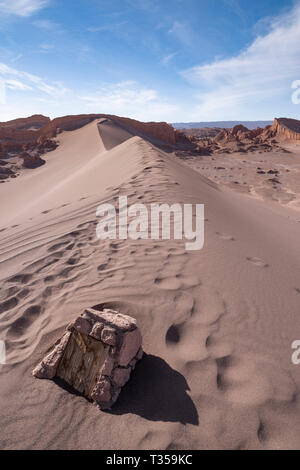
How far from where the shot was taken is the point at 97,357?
1596 millimetres

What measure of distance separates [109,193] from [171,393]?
13.6 ft

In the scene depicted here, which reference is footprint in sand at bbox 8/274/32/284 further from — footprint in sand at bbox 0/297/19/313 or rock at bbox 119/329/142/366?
rock at bbox 119/329/142/366

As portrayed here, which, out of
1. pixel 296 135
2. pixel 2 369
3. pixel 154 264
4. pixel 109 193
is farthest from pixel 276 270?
pixel 296 135

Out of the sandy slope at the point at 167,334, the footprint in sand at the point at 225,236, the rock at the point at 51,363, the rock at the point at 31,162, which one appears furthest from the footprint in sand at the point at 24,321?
the rock at the point at 31,162

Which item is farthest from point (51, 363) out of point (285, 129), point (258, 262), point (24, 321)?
point (285, 129)

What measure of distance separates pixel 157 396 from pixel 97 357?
42 centimetres

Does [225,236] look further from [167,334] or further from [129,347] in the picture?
[129,347]

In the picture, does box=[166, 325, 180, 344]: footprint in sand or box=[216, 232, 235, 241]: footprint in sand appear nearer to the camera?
box=[166, 325, 180, 344]: footprint in sand

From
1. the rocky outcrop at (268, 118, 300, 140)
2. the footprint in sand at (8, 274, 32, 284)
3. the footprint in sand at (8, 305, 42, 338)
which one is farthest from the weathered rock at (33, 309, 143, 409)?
the rocky outcrop at (268, 118, 300, 140)

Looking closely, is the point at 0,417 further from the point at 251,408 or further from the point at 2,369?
the point at 251,408

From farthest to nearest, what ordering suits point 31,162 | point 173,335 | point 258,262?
1. point 31,162
2. point 258,262
3. point 173,335

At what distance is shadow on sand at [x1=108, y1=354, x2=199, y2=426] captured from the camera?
4.77ft

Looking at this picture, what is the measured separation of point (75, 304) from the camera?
2238 mm

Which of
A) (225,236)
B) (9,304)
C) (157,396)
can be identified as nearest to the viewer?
(157,396)
